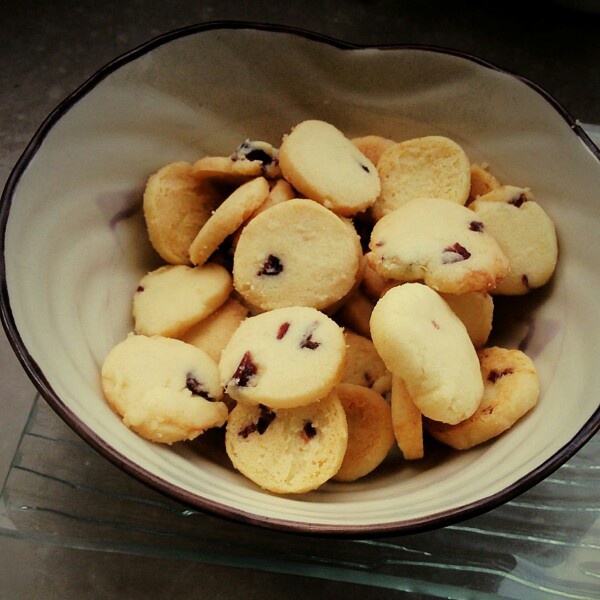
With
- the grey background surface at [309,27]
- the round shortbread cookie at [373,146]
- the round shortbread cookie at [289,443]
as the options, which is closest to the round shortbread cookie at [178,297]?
the round shortbread cookie at [289,443]

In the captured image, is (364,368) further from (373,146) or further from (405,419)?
(373,146)

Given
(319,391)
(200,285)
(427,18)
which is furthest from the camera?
(427,18)

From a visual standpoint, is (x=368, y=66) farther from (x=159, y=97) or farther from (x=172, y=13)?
(x=172, y=13)

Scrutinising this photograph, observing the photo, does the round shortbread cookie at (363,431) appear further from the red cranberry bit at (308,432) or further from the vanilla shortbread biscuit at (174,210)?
the vanilla shortbread biscuit at (174,210)

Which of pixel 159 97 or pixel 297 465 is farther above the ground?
pixel 159 97

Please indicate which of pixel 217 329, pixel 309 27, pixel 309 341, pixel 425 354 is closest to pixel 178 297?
pixel 217 329

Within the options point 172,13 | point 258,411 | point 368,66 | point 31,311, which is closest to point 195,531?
point 258,411

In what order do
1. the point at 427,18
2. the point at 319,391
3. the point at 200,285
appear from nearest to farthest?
the point at 319,391
the point at 200,285
the point at 427,18
